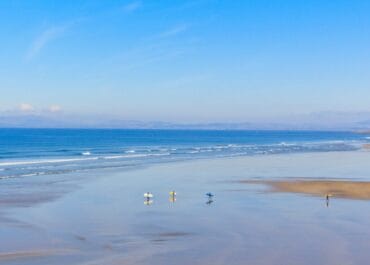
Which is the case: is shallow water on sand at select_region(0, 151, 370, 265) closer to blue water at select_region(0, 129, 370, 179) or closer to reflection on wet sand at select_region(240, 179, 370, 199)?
reflection on wet sand at select_region(240, 179, 370, 199)

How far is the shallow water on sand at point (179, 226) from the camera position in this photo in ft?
50.8

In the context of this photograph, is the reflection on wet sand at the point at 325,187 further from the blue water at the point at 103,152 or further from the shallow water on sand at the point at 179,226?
the blue water at the point at 103,152

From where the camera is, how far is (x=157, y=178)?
36.8 m

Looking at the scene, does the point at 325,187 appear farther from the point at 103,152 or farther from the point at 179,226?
the point at 103,152

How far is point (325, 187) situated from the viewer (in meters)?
32.6

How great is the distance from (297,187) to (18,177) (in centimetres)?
1754

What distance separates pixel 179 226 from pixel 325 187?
598 inches

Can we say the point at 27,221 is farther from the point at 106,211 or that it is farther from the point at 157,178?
Result: the point at 157,178

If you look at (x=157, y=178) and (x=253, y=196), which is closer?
(x=253, y=196)

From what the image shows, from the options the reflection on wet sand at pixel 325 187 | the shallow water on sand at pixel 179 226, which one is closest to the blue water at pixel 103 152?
the shallow water on sand at pixel 179 226

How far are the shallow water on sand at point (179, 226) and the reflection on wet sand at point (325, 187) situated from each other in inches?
52.0

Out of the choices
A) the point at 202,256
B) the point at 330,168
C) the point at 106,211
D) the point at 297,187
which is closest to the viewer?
the point at 202,256

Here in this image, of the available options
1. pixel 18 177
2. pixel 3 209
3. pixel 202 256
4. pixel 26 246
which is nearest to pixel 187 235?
pixel 202 256

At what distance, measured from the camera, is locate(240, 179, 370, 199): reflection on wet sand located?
29078 millimetres
